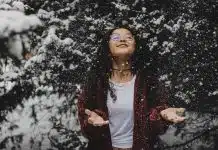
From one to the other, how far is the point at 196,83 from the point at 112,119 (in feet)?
7.65

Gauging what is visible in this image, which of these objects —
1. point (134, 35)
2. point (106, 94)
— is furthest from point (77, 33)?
point (106, 94)

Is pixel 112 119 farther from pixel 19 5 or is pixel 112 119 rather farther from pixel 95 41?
pixel 95 41

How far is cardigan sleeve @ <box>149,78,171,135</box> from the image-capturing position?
3.07 m

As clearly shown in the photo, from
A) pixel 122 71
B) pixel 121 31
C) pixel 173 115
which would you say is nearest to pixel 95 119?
pixel 173 115

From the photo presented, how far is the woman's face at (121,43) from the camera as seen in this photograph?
337cm

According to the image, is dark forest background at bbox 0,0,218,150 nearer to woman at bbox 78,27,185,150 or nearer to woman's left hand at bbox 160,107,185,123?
woman at bbox 78,27,185,150

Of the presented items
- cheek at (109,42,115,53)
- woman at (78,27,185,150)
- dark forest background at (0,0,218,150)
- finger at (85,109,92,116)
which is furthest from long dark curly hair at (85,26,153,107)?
dark forest background at (0,0,218,150)

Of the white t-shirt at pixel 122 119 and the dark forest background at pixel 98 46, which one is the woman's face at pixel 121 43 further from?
the dark forest background at pixel 98 46

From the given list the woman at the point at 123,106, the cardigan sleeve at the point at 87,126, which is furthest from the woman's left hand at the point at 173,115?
the cardigan sleeve at the point at 87,126

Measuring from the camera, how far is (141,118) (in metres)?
3.12

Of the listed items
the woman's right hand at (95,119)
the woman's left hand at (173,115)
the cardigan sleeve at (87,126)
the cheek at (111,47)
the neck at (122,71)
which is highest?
the cheek at (111,47)

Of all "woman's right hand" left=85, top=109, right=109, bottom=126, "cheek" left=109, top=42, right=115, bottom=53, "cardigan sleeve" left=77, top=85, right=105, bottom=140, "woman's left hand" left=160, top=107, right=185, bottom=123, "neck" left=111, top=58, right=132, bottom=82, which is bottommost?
"cardigan sleeve" left=77, top=85, right=105, bottom=140

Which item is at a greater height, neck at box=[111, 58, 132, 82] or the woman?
neck at box=[111, 58, 132, 82]

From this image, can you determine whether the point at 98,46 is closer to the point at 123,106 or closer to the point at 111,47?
the point at 111,47
